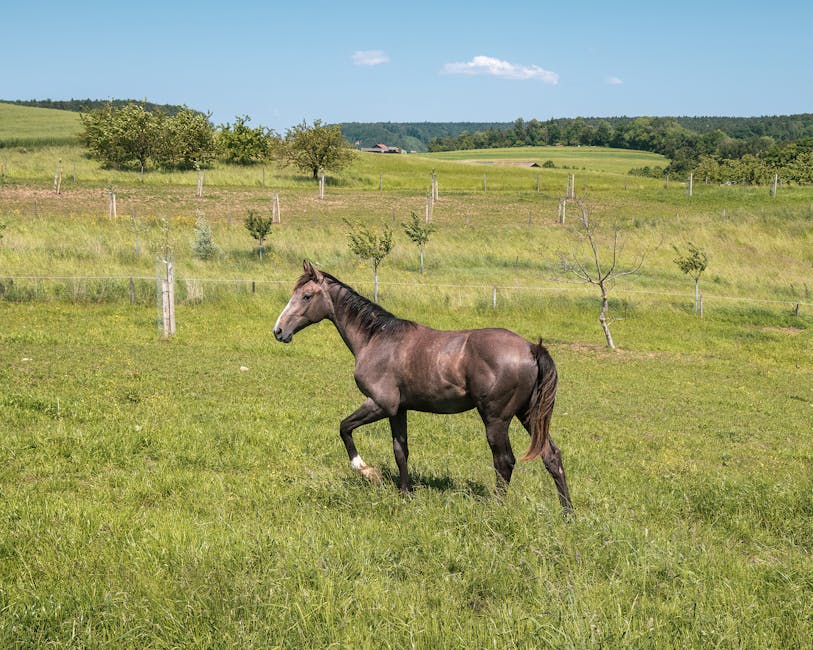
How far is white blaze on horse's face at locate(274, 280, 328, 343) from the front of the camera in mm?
8258

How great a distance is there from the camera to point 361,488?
7.20 m

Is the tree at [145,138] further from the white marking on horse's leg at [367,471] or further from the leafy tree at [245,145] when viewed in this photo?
the white marking on horse's leg at [367,471]

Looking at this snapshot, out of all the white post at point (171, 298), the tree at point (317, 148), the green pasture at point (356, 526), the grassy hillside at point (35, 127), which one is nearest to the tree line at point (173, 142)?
the tree at point (317, 148)

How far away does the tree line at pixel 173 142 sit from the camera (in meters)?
63.6

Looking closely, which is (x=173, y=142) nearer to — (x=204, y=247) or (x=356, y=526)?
(x=204, y=247)

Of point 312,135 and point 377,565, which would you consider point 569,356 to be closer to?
point 377,565

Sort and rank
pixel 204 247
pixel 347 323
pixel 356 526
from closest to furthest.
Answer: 1. pixel 356 526
2. pixel 347 323
3. pixel 204 247

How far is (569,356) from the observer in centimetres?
2330

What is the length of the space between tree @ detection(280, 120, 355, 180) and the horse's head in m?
59.4

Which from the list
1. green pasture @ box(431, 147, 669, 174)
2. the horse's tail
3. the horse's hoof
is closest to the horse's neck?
the horse's hoof

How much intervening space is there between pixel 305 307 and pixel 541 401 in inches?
121

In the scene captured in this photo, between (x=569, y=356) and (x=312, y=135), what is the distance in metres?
49.0

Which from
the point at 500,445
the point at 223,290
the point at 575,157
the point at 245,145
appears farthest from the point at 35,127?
the point at 500,445

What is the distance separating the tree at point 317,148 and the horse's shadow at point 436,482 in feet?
197
